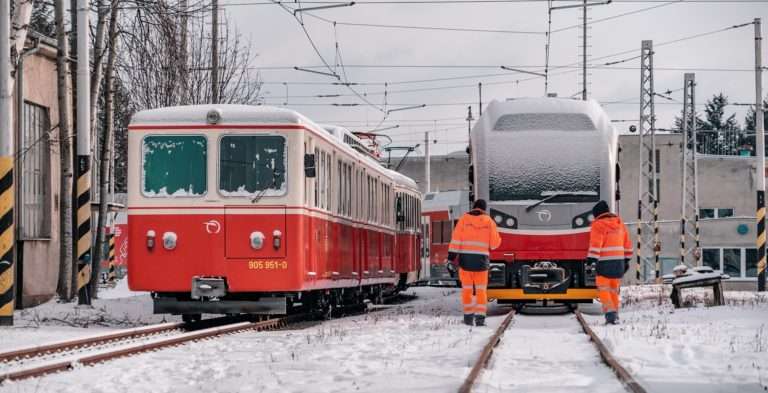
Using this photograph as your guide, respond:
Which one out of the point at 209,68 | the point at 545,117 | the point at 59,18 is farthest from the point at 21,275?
the point at 209,68

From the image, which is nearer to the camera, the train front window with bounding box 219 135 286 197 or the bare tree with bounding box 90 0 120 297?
the train front window with bounding box 219 135 286 197

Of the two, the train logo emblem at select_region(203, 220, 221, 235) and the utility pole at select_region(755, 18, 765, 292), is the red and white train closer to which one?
the train logo emblem at select_region(203, 220, 221, 235)

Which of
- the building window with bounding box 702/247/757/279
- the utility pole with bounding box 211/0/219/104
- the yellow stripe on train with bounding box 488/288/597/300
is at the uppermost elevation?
the utility pole with bounding box 211/0/219/104

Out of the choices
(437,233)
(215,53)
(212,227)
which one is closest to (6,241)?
(212,227)

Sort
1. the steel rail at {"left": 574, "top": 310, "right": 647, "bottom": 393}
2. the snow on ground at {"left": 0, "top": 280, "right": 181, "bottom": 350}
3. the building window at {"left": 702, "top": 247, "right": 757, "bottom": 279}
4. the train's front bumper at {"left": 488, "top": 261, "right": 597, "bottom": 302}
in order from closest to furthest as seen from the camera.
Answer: the steel rail at {"left": 574, "top": 310, "right": 647, "bottom": 393}, the snow on ground at {"left": 0, "top": 280, "right": 181, "bottom": 350}, the train's front bumper at {"left": 488, "top": 261, "right": 597, "bottom": 302}, the building window at {"left": 702, "top": 247, "right": 757, "bottom": 279}

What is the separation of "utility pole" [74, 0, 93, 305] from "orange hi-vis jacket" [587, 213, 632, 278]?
788 cm

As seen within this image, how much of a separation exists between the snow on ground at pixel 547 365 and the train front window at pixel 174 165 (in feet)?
14.7

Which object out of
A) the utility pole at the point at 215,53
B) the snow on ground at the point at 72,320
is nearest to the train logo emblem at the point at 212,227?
the snow on ground at the point at 72,320

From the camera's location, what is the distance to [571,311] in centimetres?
2119

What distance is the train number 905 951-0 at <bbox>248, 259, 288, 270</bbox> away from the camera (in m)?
16.1

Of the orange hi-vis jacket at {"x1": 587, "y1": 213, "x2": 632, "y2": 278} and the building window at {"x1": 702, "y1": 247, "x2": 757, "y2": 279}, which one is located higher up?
the orange hi-vis jacket at {"x1": 587, "y1": 213, "x2": 632, "y2": 278}

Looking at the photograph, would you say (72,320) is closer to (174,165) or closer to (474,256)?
(174,165)

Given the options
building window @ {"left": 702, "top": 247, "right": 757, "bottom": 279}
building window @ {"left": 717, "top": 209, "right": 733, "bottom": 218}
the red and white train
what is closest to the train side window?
the red and white train

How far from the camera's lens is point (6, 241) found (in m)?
16.7
